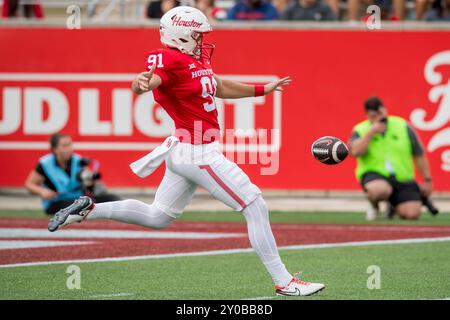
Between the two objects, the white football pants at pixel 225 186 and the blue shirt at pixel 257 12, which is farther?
the blue shirt at pixel 257 12

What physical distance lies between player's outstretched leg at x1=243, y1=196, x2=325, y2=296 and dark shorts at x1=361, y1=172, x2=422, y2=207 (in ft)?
17.7

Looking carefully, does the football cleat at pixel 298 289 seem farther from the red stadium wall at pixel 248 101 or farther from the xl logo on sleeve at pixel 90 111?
the xl logo on sleeve at pixel 90 111

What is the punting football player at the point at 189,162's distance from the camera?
7.80 metres

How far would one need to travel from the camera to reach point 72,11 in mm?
14625

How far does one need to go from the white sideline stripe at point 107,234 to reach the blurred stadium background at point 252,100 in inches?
100

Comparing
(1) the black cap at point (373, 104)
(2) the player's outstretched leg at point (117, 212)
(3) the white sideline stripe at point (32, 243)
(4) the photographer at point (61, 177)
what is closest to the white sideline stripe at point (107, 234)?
(3) the white sideline stripe at point (32, 243)

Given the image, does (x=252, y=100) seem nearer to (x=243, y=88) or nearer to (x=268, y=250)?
(x=243, y=88)

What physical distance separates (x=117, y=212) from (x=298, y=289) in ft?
4.58

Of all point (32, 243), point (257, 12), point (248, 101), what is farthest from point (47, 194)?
point (257, 12)

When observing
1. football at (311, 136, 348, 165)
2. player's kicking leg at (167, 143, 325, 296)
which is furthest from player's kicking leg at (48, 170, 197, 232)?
football at (311, 136, 348, 165)

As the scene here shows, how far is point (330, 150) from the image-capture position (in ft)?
27.7

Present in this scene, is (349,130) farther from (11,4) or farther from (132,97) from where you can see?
(11,4)

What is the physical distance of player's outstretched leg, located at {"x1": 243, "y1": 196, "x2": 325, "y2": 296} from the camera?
7.78m

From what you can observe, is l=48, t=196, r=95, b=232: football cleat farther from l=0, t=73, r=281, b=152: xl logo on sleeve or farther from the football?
l=0, t=73, r=281, b=152: xl logo on sleeve
